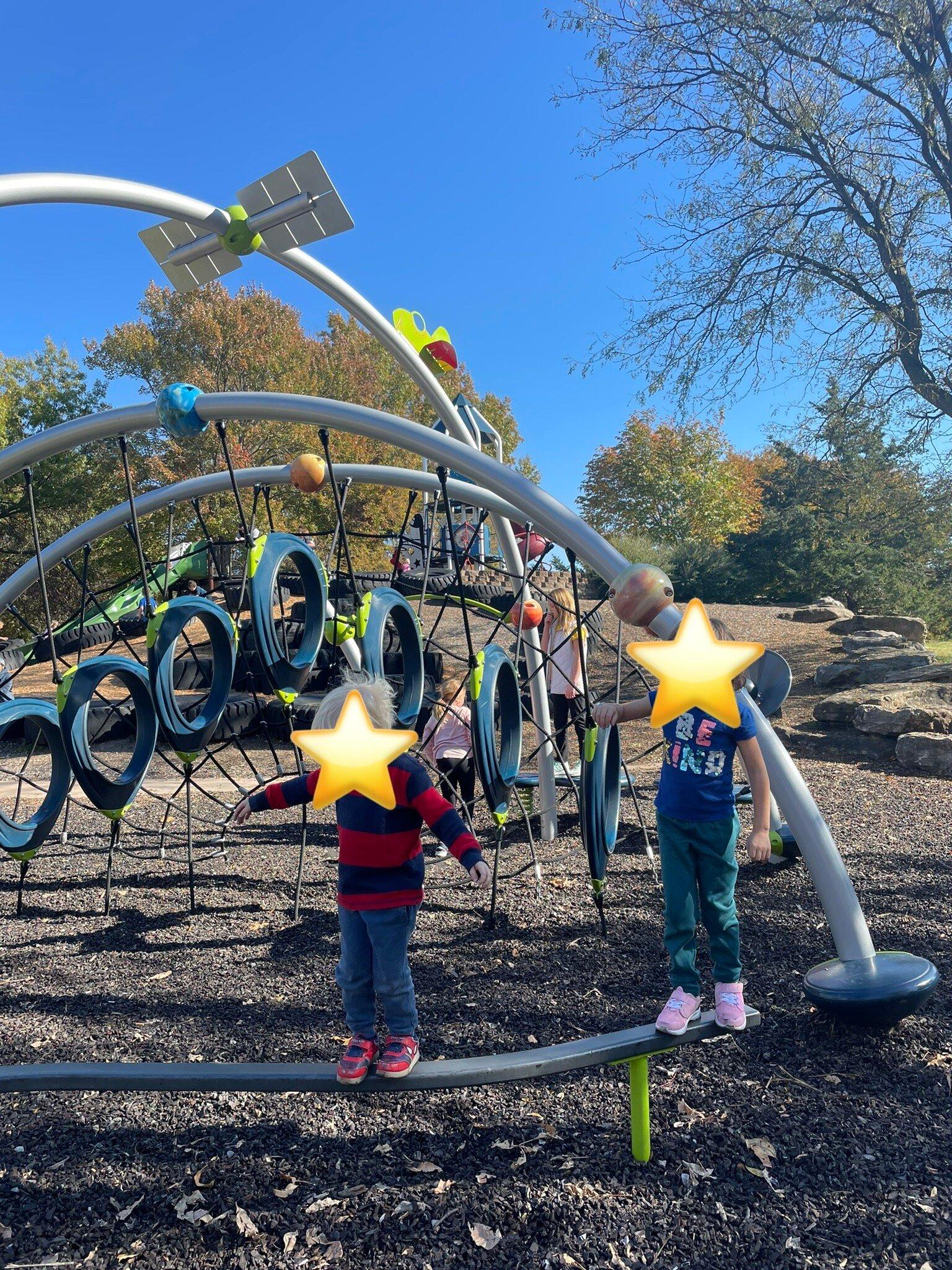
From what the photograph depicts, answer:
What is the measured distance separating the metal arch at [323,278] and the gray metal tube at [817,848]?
2192 millimetres

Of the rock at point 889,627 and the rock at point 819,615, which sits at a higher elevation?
the rock at point 819,615

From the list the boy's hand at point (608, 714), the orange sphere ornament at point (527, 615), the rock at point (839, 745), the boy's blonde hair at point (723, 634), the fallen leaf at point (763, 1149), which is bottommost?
the fallen leaf at point (763, 1149)

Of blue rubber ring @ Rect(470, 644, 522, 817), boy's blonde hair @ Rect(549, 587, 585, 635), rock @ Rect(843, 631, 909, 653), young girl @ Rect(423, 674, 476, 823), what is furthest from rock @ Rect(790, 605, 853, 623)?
blue rubber ring @ Rect(470, 644, 522, 817)

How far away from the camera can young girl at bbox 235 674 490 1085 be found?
2533 mm

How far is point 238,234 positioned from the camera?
4008mm

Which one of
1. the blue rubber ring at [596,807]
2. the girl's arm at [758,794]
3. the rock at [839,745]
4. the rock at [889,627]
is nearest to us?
the girl's arm at [758,794]

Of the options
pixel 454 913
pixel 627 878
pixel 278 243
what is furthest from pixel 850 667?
pixel 278 243

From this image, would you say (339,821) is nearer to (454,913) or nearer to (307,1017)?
(307,1017)

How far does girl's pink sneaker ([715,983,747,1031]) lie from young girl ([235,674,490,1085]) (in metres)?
0.93

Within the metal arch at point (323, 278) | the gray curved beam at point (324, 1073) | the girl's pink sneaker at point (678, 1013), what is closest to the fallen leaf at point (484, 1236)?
the gray curved beam at point (324, 1073)

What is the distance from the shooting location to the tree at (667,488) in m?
36.5

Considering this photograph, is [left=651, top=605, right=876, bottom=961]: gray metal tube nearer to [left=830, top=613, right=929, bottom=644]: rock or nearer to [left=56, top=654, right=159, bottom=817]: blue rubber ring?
[left=56, top=654, right=159, bottom=817]: blue rubber ring

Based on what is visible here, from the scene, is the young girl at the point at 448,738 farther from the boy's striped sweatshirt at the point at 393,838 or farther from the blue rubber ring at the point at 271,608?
the boy's striped sweatshirt at the point at 393,838

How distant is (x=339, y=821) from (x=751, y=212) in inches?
501
